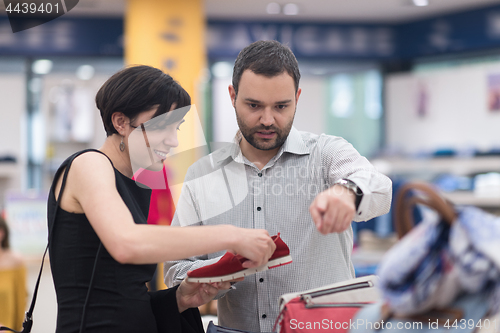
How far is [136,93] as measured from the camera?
111 cm

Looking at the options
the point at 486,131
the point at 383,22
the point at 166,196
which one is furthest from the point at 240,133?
the point at 383,22

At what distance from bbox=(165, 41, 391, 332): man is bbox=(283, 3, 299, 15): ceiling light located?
447 cm

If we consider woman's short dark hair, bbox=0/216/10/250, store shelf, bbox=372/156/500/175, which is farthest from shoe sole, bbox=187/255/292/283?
store shelf, bbox=372/156/500/175

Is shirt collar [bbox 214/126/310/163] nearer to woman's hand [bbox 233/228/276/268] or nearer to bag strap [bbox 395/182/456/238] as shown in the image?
woman's hand [bbox 233/228/276/268]

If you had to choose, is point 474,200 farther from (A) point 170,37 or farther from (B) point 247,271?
(B) point 247,271

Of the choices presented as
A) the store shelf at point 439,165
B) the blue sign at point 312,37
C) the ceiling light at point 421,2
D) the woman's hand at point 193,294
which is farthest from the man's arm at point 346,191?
the blue sign at point 312,37

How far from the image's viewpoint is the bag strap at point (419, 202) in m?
0.68

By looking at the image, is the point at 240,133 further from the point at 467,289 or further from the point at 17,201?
the point at 17,201

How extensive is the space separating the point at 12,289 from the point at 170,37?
292 cm

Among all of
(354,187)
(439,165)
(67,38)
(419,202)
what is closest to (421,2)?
(439,165)

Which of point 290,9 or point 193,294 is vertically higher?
point 290,9

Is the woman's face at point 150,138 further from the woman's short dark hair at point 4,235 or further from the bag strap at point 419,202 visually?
the woman's short dark hair at point 4,235

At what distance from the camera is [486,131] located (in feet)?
18.3

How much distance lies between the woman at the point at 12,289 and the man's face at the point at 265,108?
2344mm
